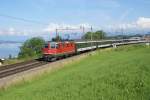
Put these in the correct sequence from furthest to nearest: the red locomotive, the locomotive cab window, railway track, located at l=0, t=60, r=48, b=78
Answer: the locomotive cab window < the red locomotive < railway track, located at l=0, t=60, r=48, b=78

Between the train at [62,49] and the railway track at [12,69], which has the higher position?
the train at [62,49]

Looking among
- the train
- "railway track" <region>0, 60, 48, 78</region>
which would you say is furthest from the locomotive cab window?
"railway track" <region>0, 60, 48, 78</region>

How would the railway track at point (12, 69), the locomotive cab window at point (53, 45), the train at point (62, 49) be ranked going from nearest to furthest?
the railway track at point (12, 69)
the train at point (62, 49)
the locomotive cab window at point (53, 45)

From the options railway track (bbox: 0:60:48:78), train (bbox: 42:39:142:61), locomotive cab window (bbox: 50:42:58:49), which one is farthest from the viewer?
locomotive cab window (bbox: 50:42:58:49)

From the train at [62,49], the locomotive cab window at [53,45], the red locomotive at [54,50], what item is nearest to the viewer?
the red locomotive at [54,50]

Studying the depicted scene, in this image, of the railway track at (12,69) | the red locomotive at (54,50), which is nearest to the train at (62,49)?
the red locomotive at (54,50)

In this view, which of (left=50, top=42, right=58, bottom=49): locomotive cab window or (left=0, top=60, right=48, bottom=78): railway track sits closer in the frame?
(left=0, top=60, right=48, bottom=78): railway track

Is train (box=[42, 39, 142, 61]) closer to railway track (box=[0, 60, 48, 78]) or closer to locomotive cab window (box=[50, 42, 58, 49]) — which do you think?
locomotive cab window (box=[50, 42, 58, 49])

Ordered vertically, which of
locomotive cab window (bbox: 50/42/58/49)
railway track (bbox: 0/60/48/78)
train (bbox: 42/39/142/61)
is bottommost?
railway track (bbox: 0/60/48/78)

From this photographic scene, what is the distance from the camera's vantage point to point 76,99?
16.2 metres

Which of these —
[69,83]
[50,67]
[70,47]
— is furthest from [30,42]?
[69,83]

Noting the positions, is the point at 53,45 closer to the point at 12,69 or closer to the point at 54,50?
the point at 54,50

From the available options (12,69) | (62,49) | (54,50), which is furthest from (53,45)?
(12,69)

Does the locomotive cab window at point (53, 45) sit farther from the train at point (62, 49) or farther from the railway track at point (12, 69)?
the railway track at point (12, 69)
